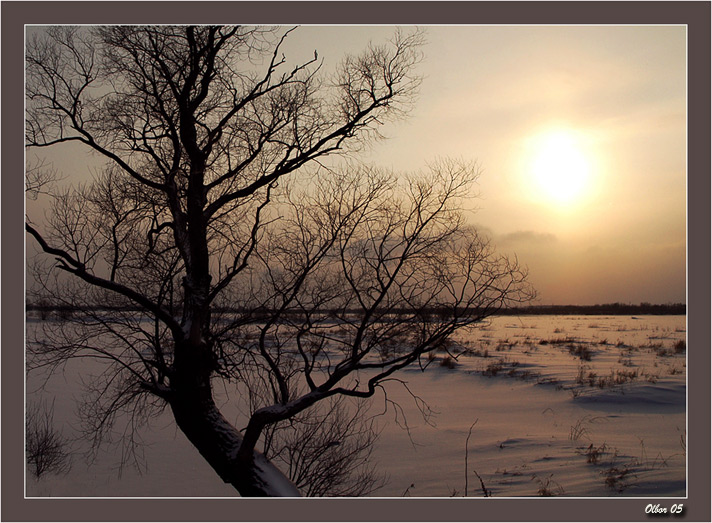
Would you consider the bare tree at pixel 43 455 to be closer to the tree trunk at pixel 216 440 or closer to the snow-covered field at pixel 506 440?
the snow-covered field at pixel 506 440

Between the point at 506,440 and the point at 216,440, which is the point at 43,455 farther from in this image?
the point at 506,440

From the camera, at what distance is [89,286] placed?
720cm

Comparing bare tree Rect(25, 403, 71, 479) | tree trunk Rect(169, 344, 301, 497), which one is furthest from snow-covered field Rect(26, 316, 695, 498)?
tree trunk Rect(169, 344, 301, 497)

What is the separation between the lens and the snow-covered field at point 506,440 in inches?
390

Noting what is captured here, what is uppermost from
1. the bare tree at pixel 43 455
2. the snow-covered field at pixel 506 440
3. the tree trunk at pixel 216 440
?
the tree trunk at pixel 216 440

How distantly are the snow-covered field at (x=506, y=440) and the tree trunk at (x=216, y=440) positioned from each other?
65.7 inches

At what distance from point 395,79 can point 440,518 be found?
503 cm

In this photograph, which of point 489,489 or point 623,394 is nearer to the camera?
point 489,489

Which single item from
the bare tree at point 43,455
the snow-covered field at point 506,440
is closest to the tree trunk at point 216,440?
the snow-covered field at point 506,440

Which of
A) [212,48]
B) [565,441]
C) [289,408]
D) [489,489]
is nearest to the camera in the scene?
[289,408]

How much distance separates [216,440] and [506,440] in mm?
9161

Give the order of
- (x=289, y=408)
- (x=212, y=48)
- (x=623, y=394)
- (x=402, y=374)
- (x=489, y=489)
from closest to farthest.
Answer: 1. (x=289, y=408)
2. (x=212, y=48)
3. (x=489, y=489)
4. (x=623, y=394)
5. (x=402, y=374)
